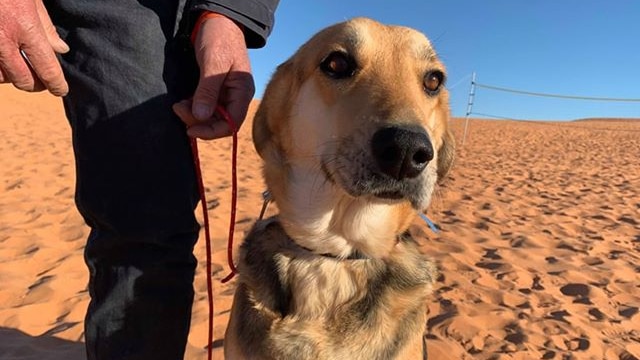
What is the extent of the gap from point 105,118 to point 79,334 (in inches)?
86.6

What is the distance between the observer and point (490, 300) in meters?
4.10

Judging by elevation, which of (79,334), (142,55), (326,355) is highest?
(142,55)

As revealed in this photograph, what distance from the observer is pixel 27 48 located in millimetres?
1391

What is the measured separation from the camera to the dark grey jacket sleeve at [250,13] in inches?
72.8

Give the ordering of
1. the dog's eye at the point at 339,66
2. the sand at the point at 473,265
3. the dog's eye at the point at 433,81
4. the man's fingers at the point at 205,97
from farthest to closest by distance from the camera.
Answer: the sand at the point at 473,265 < the dog's eye at the point at 433,81 < the dog's eye at the point at 339,66 < the man's fingers at the point at 205,97

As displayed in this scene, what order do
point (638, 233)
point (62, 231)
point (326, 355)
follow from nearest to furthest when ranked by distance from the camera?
point (326, 355)
point (62, 231)
point (638, 233)

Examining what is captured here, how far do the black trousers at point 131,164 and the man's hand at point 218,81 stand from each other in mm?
105

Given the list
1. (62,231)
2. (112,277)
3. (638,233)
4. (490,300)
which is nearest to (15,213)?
(62,231)

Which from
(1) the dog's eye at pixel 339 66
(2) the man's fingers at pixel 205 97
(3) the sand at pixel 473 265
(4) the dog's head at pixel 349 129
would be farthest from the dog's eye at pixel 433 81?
(2) the man's fingers at pixel 205 97

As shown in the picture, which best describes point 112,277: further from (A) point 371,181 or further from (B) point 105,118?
(A) point 371,181

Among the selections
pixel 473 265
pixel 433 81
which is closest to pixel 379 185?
pixel 433 81

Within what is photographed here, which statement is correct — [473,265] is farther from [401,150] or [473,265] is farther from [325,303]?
[401,150]

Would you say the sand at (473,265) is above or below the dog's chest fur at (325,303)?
below

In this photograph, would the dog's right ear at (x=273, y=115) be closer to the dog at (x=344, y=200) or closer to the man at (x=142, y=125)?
the dog at (x=344, y=200)
